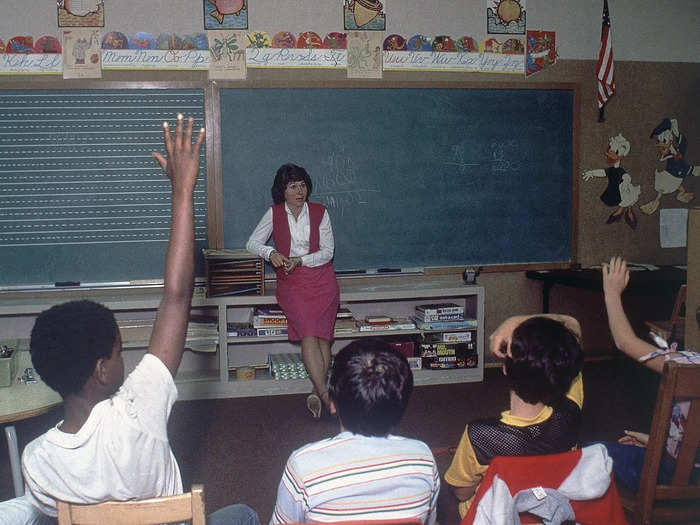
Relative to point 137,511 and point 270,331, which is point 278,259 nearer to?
point 270,331

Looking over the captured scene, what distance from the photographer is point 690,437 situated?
1.60m

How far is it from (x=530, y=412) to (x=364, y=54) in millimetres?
3125

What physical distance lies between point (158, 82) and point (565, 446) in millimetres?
3297

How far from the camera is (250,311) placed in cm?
435

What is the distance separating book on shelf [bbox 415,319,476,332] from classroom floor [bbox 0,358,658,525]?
38 cm

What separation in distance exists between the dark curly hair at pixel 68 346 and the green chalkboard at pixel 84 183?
2.86m

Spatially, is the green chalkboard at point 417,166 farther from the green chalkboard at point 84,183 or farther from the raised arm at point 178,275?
the raised arm at point 178,275

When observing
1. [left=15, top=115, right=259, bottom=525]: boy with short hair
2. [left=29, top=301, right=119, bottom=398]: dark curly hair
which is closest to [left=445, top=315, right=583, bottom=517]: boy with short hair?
[left=15, top=115, right=259, bottom=525]: boy with short hair

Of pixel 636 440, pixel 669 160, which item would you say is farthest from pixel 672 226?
pixel 636 440

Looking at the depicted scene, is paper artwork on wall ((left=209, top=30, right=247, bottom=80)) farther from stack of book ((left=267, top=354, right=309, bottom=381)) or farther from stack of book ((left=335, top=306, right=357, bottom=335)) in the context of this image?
stack of book ((left=267, top=354, right=309, bottom=381))

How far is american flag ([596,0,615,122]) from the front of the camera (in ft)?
14.1

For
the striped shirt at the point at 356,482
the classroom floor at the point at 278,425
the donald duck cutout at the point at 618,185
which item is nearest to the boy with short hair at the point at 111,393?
the striped shirt at the point at 356,482

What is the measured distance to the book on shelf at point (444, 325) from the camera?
4273 mm

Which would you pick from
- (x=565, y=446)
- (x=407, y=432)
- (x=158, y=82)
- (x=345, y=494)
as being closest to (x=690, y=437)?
(x=565, y=446)
